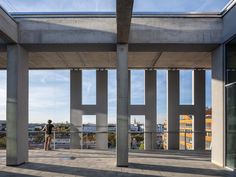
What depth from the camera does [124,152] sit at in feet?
39.4

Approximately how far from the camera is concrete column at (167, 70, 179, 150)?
1864 cm

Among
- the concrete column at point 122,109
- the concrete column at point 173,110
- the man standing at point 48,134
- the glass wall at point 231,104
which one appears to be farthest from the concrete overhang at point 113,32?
the concrete column at point 173,110

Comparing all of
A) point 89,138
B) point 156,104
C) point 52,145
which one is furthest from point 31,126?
point 156,104

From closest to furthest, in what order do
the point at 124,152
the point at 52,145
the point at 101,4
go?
1. the point at 101,4
2. the point at 124,152
3. the point at 52,145

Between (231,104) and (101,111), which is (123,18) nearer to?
(231,104)

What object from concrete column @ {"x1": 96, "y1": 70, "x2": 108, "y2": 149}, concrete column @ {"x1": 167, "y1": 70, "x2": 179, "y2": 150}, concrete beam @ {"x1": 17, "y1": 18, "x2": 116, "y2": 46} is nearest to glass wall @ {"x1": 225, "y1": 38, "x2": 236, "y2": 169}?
concrete beam @ {"x1": 17, "y1": 18, "x2": 116, "y2": 46}

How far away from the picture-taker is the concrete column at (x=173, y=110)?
1864 centimetres

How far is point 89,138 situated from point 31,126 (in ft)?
10.2

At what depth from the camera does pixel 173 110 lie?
18.7 meters

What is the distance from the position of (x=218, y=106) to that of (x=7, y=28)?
7161mm

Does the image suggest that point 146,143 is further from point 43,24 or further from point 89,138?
point 43,24

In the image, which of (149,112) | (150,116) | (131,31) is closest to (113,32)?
(131,31)

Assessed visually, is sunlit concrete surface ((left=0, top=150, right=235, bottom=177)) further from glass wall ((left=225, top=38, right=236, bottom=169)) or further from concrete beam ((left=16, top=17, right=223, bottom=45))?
concrete beam ((left=16, top=17, right=223, bottom=45))

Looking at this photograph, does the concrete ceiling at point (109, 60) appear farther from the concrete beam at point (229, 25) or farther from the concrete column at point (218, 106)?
the concrete beam at point (229, 25)
